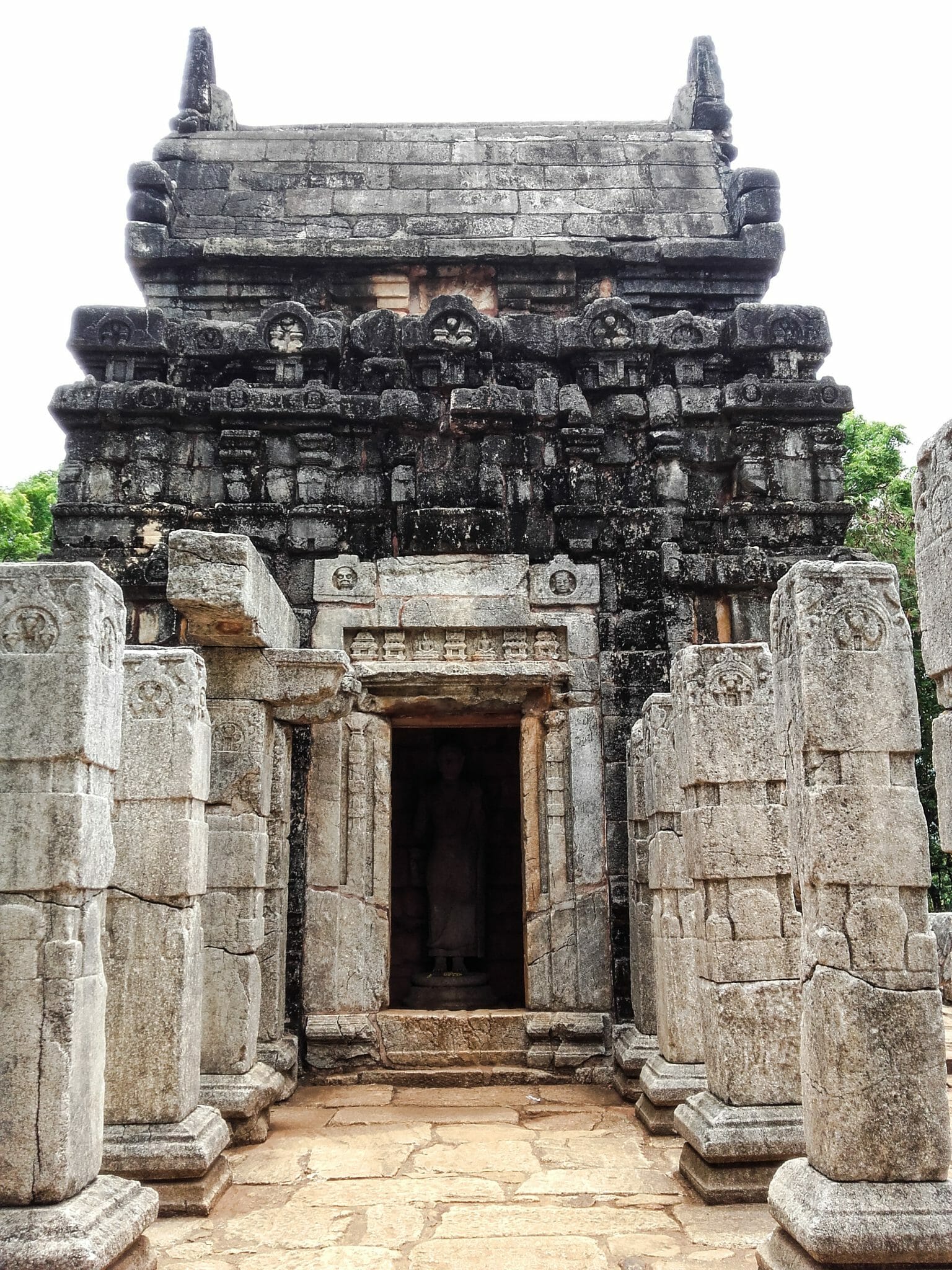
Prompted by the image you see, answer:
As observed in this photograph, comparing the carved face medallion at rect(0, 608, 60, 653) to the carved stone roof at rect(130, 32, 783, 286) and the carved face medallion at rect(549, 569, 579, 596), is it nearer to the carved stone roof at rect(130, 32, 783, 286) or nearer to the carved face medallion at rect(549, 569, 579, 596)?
the carved face medallion at rect(549, 569, 579, 596)

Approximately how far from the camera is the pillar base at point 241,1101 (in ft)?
18.2

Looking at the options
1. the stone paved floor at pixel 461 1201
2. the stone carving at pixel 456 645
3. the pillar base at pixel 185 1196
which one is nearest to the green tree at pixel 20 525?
the stone carving at pixel 456 645

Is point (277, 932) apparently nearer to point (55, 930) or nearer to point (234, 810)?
point (234, 810)

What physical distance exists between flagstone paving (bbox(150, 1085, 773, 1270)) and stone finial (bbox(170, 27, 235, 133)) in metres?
8.22

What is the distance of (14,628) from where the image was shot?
3.54 meters

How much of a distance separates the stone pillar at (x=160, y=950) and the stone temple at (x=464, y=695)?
2 cm

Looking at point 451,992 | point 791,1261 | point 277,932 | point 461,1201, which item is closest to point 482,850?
point 451,992

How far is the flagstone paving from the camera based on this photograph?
4133 millimetres

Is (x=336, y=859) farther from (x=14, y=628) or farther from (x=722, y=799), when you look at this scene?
(x=14, y=628)

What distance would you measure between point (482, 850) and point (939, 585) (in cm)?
744

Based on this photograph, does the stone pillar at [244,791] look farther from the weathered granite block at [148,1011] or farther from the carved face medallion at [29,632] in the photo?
the carved face medallion at [29,632]

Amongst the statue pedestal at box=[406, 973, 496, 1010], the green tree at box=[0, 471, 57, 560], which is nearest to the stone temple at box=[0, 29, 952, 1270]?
the statue pedestal at box=[406, 973, 496, 1010]

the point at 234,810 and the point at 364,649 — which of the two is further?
the point at 364,649

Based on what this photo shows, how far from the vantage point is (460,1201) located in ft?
15.7
